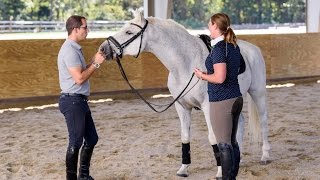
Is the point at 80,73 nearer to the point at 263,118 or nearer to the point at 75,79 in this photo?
the point at 75,79

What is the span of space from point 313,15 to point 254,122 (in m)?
7.80

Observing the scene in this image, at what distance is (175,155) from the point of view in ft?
16.7

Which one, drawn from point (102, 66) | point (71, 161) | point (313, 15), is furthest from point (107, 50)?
point (313, 15)

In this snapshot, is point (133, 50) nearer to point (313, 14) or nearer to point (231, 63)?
point (231, 63)

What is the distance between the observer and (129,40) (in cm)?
384

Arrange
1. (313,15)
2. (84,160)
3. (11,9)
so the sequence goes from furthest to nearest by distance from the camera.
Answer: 1. (11,9)
2. (313,15)
3. (84,160)

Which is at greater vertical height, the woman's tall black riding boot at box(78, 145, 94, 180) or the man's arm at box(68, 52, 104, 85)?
the man's arm at box(68, 52, 104, 85)

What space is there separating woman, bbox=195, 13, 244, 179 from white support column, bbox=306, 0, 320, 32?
924 centimetres

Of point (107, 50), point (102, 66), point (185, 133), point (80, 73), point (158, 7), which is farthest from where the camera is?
point (158, 7)

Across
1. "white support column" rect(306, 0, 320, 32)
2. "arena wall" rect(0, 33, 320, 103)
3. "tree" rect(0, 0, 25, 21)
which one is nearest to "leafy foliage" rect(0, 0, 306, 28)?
"tree" rect(0, 0, 25, 21)

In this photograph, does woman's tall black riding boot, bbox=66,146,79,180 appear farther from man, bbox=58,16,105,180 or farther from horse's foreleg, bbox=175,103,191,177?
horse's foreleg, bbox=175,103,191,177

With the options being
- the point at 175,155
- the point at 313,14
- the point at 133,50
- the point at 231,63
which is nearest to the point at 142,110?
the point at 175,155

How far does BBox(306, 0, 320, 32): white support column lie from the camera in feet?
38.9

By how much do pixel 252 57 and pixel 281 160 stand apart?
39.5 inches
